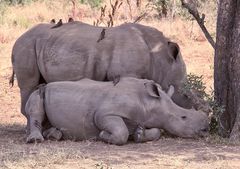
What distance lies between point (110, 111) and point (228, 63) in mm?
1590

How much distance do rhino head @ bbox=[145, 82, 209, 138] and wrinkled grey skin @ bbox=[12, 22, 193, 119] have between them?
566mm

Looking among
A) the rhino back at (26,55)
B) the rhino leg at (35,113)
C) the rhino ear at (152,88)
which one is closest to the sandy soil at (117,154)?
the rhino leg at (35,113)

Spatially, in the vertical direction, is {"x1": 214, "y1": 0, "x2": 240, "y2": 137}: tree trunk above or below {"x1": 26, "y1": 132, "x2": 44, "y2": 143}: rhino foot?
above

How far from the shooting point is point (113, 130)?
7449 millimetres

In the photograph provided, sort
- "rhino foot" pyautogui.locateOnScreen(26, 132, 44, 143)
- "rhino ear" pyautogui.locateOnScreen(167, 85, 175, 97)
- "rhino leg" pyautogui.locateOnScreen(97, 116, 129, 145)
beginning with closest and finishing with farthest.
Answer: "rhino leg" pyautogui.locateOnScreen(97, 116, 129, 145)
"rhino foot" pyautogui.locateOnScreen(26, 132, 44, 143)
"rhino ear" pyautogui.locateOnScreen(167, 85, 175, 97)

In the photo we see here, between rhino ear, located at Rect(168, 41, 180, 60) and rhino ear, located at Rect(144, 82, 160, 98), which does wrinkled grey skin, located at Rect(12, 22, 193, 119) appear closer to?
rhino ear, located at Rect(168, 41, 180, 60)

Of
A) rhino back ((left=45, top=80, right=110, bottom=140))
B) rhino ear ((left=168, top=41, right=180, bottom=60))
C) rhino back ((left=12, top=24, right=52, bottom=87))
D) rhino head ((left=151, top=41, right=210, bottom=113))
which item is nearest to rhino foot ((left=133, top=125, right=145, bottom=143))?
rhino back ((left=45, top=80, right=110, bottom=140))

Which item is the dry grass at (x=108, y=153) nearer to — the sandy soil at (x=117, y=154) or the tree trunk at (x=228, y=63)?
the sandy soil at (x=117, y=154)

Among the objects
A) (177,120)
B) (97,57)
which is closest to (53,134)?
(97,57)

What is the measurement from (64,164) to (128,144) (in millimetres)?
1452

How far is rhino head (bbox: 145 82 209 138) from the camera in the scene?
7883mm

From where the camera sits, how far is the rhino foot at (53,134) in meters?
7.91

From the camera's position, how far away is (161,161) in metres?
6.42

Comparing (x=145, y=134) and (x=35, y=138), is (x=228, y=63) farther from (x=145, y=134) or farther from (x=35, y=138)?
(x=35, y=138)
